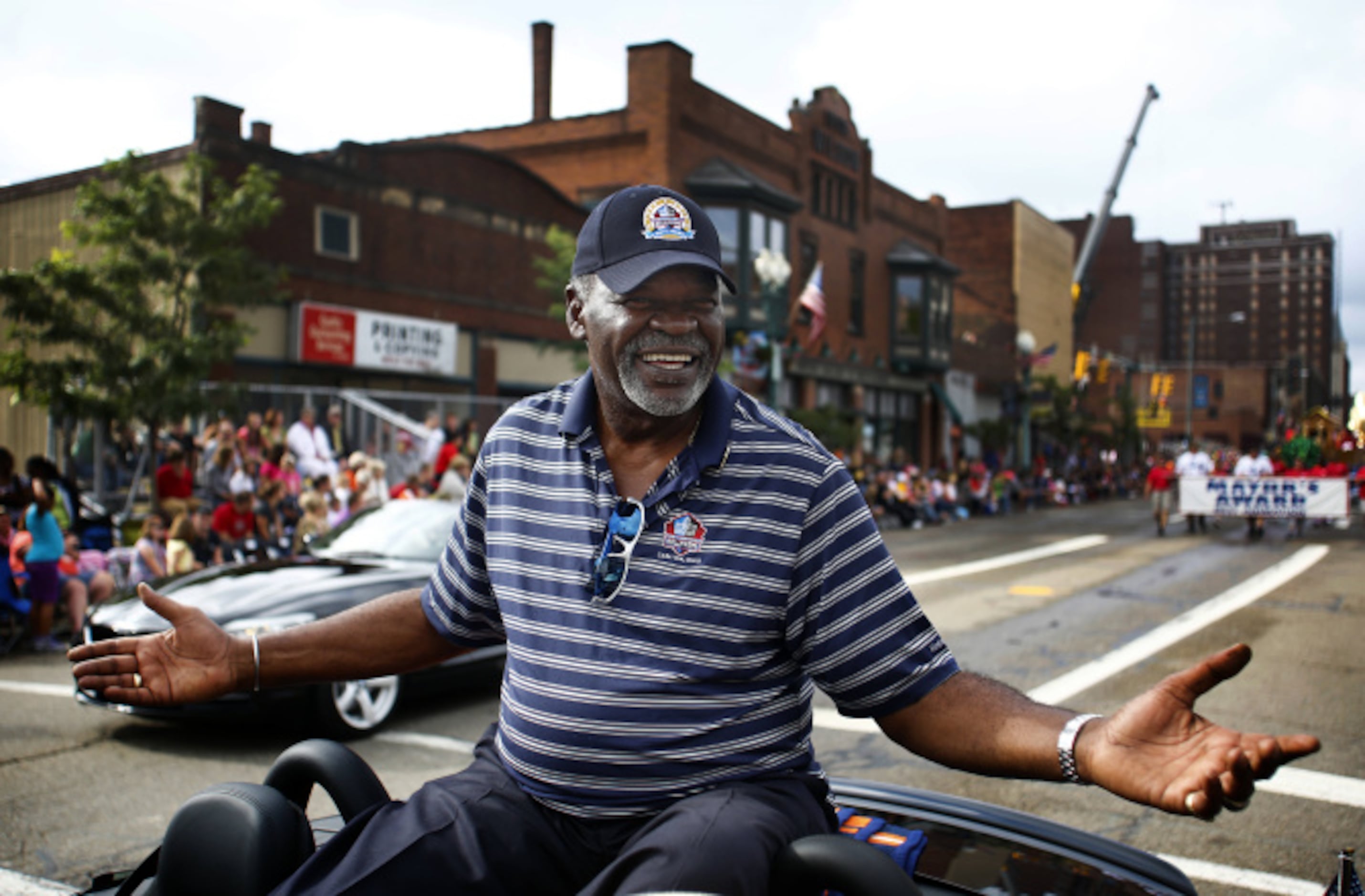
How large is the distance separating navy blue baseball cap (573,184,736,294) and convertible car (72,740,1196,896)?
1110 millimetres

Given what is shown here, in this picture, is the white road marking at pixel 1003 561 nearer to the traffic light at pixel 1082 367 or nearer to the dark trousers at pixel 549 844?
the dark trousers at pixel 549 844

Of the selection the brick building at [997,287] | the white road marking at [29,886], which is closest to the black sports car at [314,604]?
the white road marking at [29,886]

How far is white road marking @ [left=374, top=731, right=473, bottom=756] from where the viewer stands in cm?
644

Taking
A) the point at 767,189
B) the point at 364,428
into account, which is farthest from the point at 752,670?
the point at 767,189

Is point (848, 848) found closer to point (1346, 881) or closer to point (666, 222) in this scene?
point (1346, 881)

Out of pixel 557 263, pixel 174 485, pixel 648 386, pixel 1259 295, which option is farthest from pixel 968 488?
pixel 1259 295

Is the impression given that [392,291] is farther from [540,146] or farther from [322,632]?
[322,632]

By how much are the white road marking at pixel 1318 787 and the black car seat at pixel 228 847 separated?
4.90 meters

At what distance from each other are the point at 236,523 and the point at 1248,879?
34.0 feet

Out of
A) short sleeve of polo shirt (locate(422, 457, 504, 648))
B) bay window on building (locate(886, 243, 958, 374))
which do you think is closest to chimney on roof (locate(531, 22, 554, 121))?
bay window on building (locate(886, 243, 958, 374))

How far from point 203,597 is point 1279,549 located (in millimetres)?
18083

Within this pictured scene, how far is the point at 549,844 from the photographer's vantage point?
6.75 ft

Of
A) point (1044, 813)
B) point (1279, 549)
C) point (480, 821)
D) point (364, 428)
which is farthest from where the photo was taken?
point (1279, 549)

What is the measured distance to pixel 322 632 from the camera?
2578 mm
